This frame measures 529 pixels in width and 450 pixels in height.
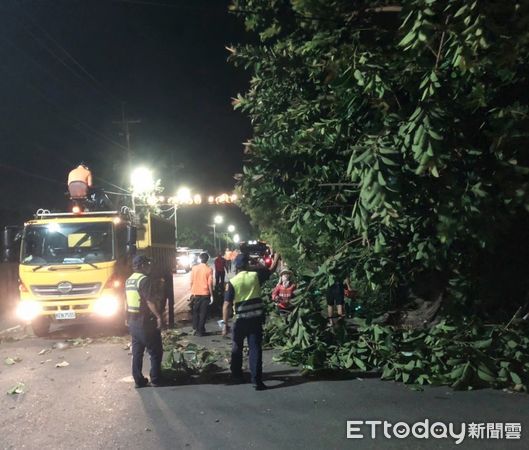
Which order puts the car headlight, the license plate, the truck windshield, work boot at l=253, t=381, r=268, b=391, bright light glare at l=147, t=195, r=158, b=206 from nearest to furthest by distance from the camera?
work boot at l=253, t=381, r=268, b=391 < the license plate < the truck windshield < the car headlight < bright light glare at l=147, t=195, r=158, b=206

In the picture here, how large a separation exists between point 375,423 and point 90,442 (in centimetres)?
263

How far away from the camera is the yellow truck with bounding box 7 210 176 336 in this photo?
10.3 metres

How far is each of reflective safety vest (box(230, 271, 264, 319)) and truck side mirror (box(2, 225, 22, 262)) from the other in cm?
597

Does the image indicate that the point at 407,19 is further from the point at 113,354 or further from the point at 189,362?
the point at 113,354

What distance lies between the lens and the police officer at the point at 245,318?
6477mm

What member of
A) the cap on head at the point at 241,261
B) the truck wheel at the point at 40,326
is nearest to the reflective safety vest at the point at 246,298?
the cap on head at the point at 241,261

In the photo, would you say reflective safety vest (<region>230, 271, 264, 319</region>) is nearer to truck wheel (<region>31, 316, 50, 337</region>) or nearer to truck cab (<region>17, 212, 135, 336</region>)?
truck cab (<region>17, 212, 135, 336</region>)

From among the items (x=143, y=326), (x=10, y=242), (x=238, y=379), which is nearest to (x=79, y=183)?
(x=10, y=242)

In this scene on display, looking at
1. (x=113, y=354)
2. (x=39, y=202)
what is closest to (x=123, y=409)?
(x=113, y=354)

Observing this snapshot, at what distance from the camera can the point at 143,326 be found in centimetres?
663

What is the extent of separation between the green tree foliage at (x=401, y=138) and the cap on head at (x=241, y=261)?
992 millimetres

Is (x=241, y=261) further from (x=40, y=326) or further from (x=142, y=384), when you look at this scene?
(x=40, y=326)

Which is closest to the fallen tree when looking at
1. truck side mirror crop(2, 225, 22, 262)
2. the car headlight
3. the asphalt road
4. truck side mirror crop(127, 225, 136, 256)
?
the asphalt road

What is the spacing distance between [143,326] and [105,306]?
4.05 metres
